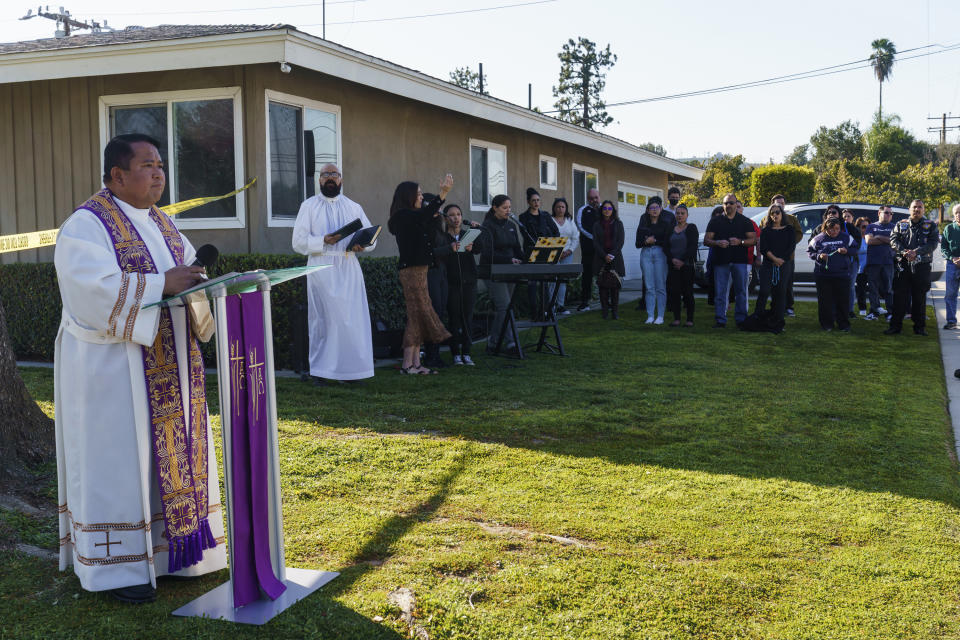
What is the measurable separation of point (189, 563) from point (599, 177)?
18.6m

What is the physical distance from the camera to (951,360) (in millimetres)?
10406

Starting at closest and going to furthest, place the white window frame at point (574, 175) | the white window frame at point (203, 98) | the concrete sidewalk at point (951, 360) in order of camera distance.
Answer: the concrete sidewalk at point (951, 360), the white window frame at point (203, 98), the white window frame at point (574, 175)

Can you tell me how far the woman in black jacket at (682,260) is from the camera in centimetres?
1320

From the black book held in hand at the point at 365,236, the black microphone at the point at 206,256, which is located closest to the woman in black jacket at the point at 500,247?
the black book held in hand at the point at 365,236

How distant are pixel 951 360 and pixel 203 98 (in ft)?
30.0

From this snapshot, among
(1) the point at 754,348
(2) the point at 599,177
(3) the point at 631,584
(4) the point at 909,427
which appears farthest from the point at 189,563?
(2) the point at 599,177

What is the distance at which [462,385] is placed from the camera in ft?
28.0

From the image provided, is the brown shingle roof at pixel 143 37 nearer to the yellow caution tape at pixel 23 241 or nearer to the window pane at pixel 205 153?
the window pane at pixel 205 153

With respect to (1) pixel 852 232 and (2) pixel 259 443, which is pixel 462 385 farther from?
(1) pixel 852 232

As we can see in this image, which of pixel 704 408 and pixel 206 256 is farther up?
pixel 206 256

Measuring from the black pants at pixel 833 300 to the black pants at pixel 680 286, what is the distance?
1799 millimetres

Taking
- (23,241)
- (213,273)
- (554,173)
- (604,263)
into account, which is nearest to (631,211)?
(554,173)

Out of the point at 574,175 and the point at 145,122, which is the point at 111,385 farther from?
the point at 574,175

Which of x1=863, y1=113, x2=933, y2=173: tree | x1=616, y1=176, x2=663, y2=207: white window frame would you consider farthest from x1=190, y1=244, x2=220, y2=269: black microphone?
x1=863, y1=113, x2=933, y2=173: tree
